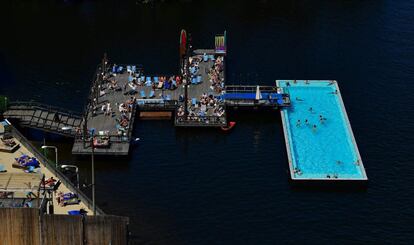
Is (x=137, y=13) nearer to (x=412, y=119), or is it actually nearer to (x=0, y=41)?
(x=0, y=41)

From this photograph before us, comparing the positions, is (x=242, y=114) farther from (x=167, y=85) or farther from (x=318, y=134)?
(x=318, y=134)

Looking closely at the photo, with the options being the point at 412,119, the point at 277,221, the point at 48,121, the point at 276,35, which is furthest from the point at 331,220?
the point at 276,35

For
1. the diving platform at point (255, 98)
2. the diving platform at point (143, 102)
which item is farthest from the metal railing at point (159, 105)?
the diving platform at point (255, 98)

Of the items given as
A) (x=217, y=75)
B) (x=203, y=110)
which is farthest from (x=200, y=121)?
(x=217, y=75)

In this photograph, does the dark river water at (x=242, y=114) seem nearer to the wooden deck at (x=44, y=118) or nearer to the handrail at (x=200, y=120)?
the handrail at (x=200, y=120)

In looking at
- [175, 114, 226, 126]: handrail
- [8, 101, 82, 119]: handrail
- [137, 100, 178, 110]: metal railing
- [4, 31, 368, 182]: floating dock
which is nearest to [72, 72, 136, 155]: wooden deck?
[4, 31, 368, 182]: floating dock

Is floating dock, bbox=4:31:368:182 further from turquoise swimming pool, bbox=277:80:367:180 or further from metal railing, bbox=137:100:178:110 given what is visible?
metal railing, bbox=137:100:178:110
